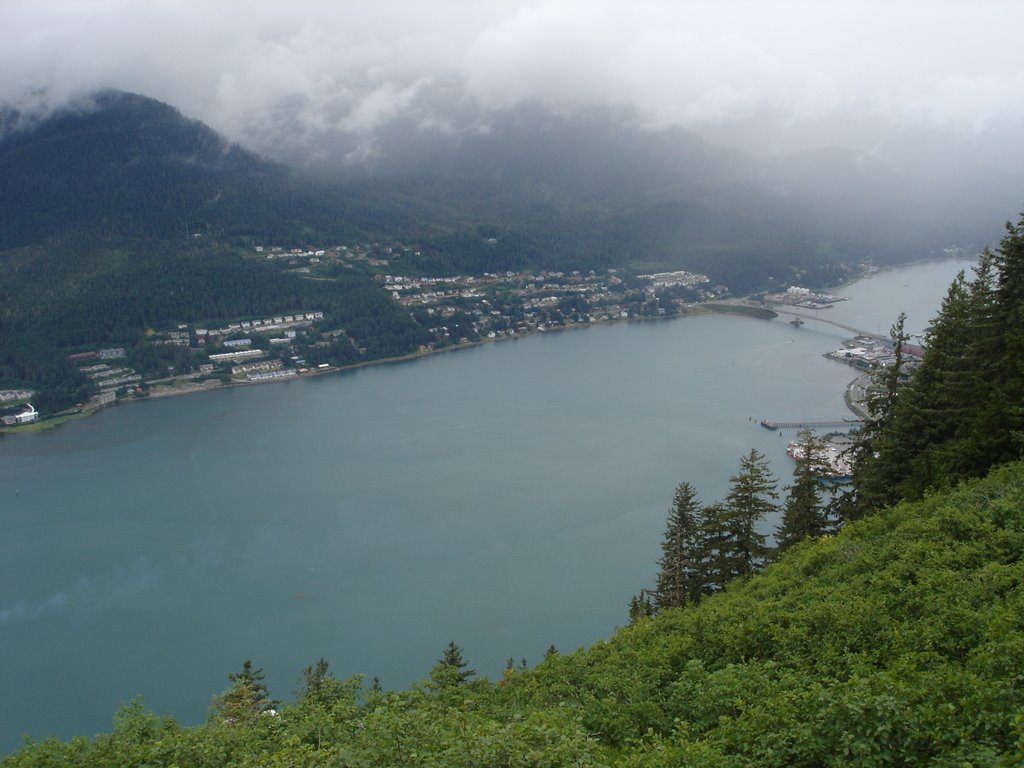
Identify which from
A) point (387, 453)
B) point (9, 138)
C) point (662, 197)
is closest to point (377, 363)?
point (387, 453)

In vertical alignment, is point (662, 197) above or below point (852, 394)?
above

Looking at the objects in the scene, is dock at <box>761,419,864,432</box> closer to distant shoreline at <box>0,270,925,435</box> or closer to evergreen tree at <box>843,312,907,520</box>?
distant shoreline at <box>0,270,925,435</box>

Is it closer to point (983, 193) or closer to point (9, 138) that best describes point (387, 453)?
point (9, 138)

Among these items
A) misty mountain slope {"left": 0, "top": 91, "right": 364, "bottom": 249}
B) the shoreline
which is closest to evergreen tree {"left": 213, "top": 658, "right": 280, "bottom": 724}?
the shoreline

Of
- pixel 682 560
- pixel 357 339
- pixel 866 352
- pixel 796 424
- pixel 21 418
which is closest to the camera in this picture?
pixel 682 560

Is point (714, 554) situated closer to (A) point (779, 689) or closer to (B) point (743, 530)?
(B) point (743, 530)

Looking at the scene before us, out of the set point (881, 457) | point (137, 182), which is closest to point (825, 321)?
point (881, 457)
